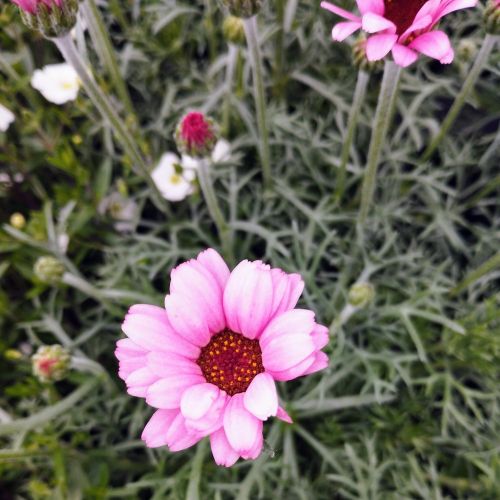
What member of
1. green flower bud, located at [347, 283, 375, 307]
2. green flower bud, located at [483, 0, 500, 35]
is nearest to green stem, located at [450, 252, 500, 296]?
green flower bud, located at [347, 283, 375, 307]

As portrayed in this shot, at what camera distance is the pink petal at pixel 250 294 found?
0.56 m

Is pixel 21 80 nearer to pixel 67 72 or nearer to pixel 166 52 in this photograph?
pixel 67 72

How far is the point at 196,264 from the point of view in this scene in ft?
1.87

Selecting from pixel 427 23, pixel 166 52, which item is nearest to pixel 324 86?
pixel 166 52

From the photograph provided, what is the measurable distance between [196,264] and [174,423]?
0.15m

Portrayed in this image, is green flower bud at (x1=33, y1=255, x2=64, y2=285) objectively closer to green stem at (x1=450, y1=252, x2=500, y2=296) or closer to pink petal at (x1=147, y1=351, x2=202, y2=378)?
pink petal at (x1=147, y1=351, x2=202, y2=378)

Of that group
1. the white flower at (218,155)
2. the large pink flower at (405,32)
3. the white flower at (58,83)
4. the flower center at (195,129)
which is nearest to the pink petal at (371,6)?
the large pink flower at (405,32)

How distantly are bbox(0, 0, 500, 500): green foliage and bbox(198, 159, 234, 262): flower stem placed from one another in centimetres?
5

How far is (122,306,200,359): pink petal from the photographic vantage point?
0.55 meters

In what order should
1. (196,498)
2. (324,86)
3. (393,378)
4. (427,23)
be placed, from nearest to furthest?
(427,23)
(196,498)
(393,378)
(324,86)

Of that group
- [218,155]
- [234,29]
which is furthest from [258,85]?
[218,155]

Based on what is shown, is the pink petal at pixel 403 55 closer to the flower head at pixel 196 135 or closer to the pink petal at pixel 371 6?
the pink petal at pixel 371 6

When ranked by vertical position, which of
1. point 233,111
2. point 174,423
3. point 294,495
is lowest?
point 294,495

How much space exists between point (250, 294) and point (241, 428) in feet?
0.40
